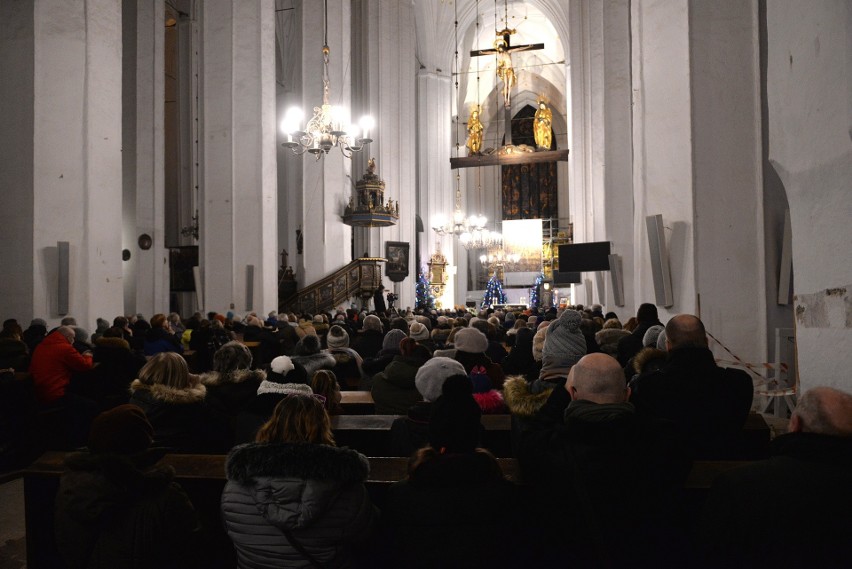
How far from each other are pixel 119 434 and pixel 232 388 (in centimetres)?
173

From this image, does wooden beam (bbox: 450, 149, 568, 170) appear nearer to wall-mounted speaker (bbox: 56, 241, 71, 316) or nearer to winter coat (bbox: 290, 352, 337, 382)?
wall-mounted speaker (bbox: 56, 241, 71, 316)

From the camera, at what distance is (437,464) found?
217cm

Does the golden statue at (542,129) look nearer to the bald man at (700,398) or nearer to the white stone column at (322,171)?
the white stone column at (322,171)

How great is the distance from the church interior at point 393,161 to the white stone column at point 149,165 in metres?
0.05

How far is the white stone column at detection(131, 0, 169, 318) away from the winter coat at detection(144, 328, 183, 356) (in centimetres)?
956

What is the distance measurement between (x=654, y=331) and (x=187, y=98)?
61.0ft

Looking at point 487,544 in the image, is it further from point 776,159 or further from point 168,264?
point 168,264

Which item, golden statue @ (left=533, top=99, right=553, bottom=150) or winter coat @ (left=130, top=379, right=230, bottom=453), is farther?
golden statue @ (left=533, top=99, right=553, bottom=150)

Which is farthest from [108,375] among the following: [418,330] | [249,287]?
[249,287]

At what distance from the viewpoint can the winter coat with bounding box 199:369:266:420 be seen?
380 centimetres

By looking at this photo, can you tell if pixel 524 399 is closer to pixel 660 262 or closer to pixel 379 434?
pixel 379 434

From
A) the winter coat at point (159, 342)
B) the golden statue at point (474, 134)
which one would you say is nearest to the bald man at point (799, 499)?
the winter coat at point (159, 342)

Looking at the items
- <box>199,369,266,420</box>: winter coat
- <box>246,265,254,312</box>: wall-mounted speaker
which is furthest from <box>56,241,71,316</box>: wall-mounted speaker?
<box>199,369,266,420</box>: winter coat

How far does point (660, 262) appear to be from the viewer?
6.74 metres
